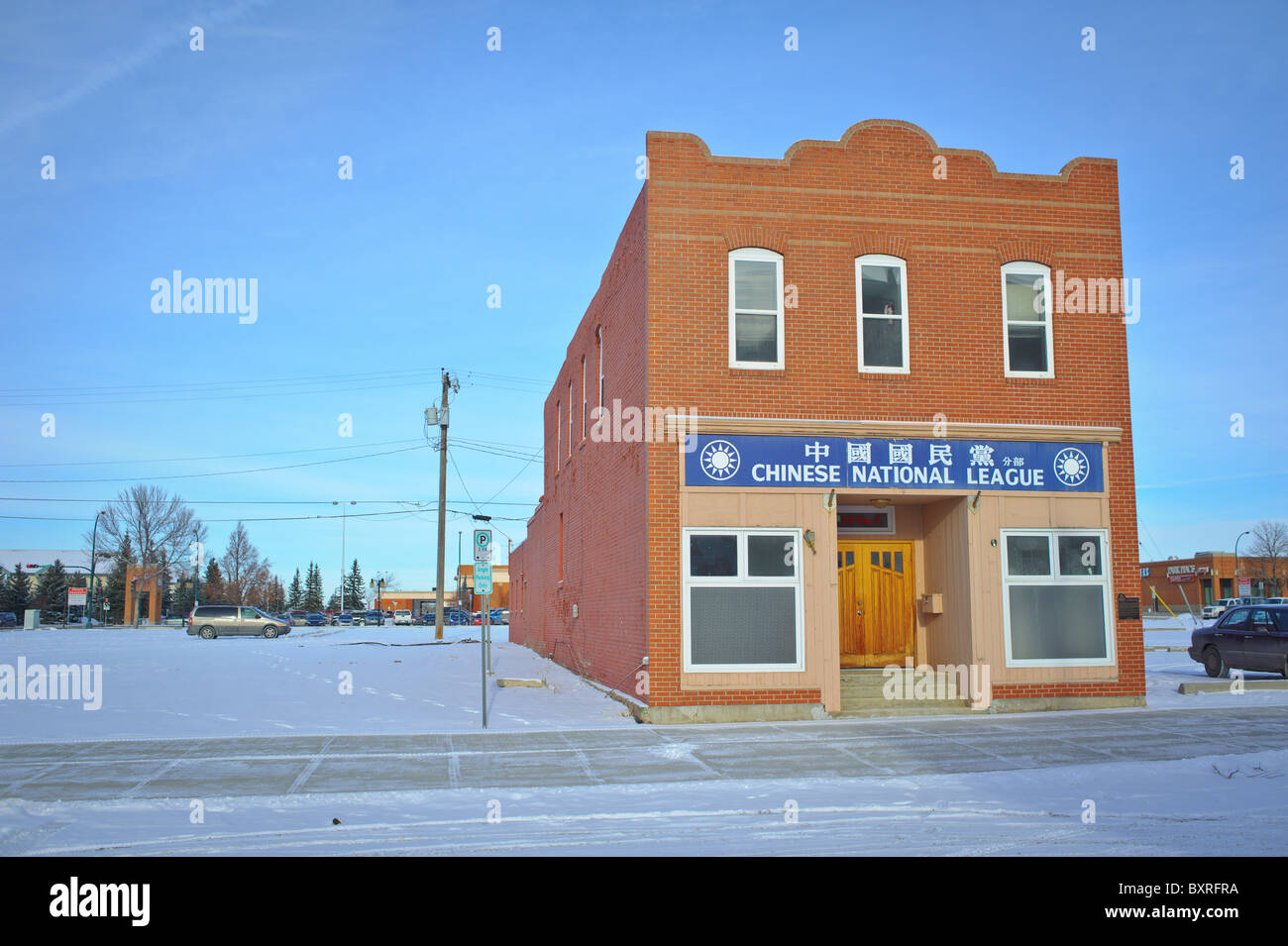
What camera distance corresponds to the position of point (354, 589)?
449 feet

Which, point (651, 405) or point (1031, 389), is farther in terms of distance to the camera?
point (1031, 389)

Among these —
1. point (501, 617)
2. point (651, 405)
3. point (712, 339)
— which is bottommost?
point (501, 617)

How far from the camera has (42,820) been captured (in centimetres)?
855

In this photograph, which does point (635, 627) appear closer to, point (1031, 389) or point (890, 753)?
point (890, 753)

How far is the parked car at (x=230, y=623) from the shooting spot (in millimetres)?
50594

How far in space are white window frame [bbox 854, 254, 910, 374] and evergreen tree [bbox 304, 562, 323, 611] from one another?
120 metres

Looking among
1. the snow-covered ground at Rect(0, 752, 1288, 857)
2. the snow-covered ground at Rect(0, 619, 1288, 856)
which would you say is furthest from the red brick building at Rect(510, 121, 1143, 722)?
the snow-covered ground at Rect(0, 752, 1288, 857)

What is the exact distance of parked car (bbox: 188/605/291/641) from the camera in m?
50.6

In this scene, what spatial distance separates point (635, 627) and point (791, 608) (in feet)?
8.59

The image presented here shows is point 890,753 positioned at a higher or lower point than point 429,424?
lower

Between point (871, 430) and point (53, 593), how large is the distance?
319ft

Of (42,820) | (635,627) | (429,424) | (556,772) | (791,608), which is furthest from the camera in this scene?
(429,424)

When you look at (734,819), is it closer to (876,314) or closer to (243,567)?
(876,314)
